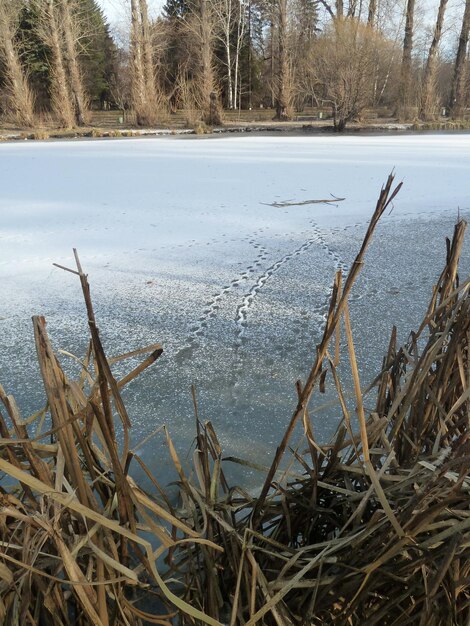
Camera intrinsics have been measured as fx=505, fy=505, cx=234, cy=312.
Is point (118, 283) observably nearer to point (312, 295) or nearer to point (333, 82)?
point (312, 295)

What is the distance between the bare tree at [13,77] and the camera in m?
14.5

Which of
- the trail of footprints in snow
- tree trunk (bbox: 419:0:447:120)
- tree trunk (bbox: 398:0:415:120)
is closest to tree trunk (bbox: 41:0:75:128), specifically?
tree trunk (bbox: 398:0:415:120)

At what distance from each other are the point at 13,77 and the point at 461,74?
1375 cm

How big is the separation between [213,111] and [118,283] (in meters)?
13.0

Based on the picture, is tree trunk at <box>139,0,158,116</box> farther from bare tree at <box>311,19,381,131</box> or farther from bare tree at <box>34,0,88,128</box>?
bare tree at <box>311,19,381,131</box>

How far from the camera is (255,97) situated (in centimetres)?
2478

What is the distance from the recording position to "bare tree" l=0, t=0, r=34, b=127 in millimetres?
14453

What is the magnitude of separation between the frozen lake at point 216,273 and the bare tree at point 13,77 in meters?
10.7

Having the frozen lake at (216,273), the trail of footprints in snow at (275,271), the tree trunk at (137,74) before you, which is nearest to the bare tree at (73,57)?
the tree trunk at (137,74)

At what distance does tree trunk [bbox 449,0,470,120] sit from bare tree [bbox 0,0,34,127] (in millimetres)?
12746

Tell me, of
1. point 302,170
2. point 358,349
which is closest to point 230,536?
point 358,349

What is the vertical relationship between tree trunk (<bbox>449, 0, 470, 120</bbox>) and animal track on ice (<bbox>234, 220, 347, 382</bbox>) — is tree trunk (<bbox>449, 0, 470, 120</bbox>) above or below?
above

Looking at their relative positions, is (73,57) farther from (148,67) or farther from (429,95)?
(429,95)

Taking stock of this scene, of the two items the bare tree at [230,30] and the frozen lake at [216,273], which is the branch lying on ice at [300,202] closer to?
the frozen lake at [216,273]
